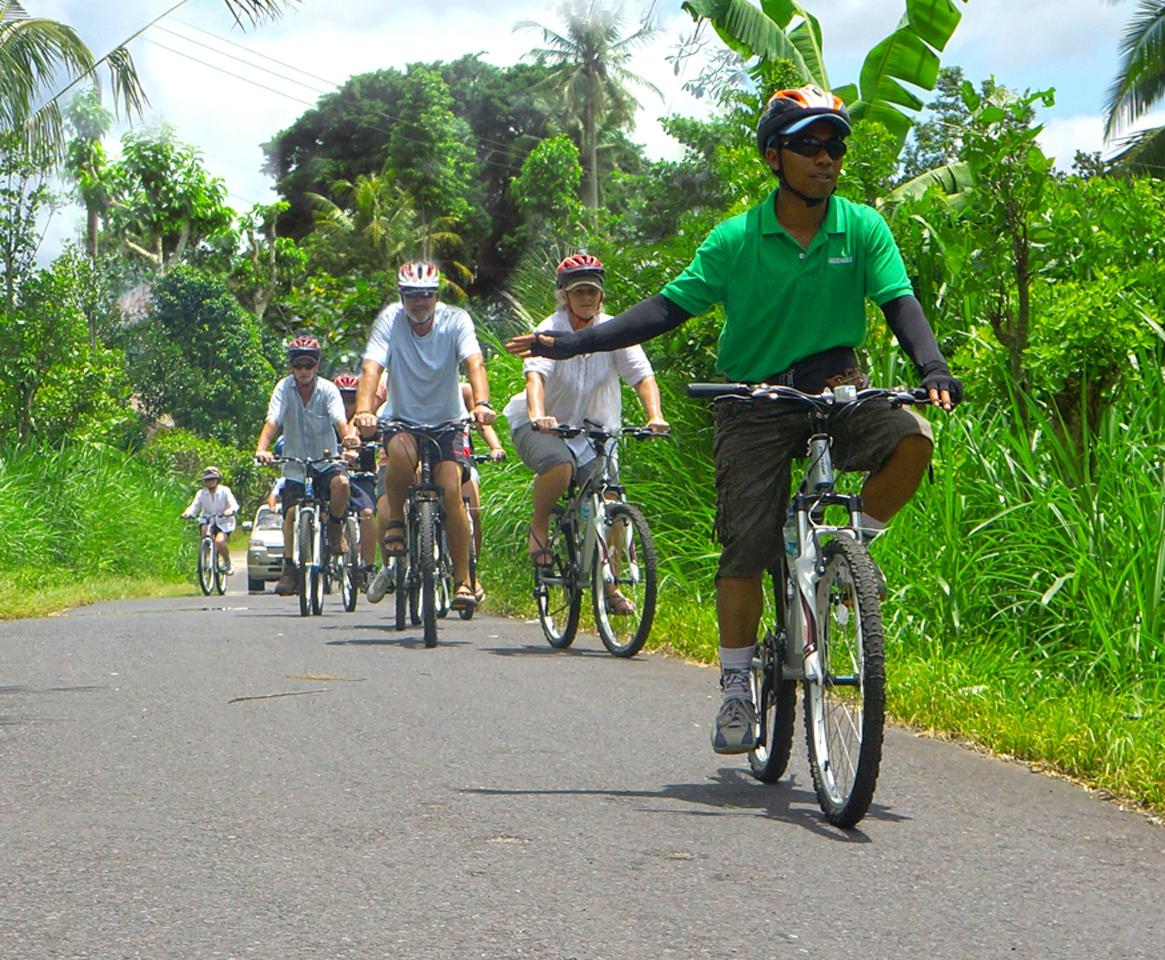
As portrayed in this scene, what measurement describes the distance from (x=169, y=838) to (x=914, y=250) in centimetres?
704

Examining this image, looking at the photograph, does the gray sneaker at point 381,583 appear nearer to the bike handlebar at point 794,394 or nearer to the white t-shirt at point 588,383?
the white t-shirt at point 588,383

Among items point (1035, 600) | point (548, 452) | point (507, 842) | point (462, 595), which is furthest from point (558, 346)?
point (462, 595)

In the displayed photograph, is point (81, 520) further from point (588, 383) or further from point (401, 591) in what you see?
point (588, 383)

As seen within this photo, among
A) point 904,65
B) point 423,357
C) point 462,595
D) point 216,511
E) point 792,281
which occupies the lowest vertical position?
point 462,595

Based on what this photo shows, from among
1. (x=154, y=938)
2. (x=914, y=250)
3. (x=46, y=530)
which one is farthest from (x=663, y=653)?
(x=46, y=530)

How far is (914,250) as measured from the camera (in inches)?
413

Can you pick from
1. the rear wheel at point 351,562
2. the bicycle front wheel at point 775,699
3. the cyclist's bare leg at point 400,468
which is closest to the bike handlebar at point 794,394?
the bicycle front wheel at point 775,699

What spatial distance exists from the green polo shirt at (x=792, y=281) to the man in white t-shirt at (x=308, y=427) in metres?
8.07

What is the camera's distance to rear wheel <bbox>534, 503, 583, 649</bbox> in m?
9.20

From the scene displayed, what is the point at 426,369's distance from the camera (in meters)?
9.96

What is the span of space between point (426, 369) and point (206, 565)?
614 inches

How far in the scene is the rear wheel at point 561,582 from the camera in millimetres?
9203

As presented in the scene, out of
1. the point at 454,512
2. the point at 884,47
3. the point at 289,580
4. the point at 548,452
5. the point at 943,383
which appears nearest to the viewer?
the point at 943,383

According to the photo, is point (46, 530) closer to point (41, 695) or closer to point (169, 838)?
point (41, 695)
